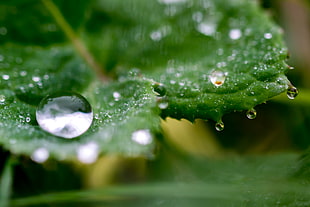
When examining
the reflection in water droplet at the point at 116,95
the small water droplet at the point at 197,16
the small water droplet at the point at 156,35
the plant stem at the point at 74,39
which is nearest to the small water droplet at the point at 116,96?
the reflection in water droplet at the point at 116,95

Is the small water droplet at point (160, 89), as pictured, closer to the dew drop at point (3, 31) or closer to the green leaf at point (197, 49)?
the green leaf at point (197, 49)

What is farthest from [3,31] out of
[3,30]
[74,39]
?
[74,39]

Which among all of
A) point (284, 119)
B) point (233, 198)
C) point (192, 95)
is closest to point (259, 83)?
point (192, 95)

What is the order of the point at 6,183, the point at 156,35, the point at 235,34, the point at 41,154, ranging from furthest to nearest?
the point at 156,35, the point at 235,34, the point at 6,183, the point at 41,154

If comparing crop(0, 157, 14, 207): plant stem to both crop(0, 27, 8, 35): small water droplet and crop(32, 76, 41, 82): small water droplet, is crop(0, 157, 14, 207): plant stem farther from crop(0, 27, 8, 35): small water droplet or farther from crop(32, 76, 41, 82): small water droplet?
crop(0, 27, 8, 35): small water droplet

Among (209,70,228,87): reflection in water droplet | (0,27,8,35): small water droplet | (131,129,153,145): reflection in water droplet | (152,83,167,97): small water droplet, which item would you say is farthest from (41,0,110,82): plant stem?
(131,129,153,145): reflection in water droplet

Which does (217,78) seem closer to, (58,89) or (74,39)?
(58,89)

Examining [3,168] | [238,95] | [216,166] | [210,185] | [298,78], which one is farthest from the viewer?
[298,78]

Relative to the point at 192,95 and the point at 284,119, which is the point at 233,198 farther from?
the point at 284,119
